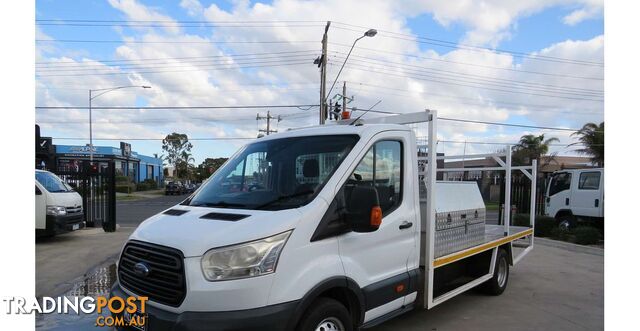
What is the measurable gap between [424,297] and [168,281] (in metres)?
2.78

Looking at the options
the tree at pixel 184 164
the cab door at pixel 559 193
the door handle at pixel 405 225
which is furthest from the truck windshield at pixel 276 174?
the tree at pixel 184 164

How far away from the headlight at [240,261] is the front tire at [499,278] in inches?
172

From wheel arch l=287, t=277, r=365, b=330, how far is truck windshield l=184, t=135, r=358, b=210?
68 centimetres

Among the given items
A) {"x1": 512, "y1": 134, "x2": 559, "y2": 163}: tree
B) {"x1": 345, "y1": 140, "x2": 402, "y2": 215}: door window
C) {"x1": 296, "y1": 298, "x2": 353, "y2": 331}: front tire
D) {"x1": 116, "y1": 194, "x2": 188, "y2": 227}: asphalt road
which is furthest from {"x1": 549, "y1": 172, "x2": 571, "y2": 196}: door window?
{"x1": 512, "y1": 134, "x2": 559, "y2": 163}: tree

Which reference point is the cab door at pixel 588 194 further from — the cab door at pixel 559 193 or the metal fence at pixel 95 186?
the metal fence at pixel 95 186

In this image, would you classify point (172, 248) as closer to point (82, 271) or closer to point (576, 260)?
point (82, 271)

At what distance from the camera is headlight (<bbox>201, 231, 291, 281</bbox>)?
123 inches

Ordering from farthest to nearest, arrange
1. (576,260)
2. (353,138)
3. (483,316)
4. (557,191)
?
(557,191) → (576,260) → (483,316) → (353,138)

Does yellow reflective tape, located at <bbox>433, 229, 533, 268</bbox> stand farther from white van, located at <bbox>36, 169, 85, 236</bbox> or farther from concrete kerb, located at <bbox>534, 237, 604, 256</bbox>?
white van, located at <bbox>36, 169, 85, 236</bbox>

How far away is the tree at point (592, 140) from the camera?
3581 cm

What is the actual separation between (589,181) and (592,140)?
90.7ft

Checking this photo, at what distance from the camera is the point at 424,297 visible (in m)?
4.79

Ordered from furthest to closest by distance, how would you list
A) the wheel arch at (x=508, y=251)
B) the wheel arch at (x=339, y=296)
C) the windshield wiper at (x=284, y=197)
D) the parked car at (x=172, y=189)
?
the parked car at (x=172, y=189) → the wheel arch at (x=508, y=251) → the windshield wiper at (x=284, y=197) → the wheel arch at (x=339, y=296)

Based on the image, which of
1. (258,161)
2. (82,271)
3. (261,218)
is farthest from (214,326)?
(82,271)
